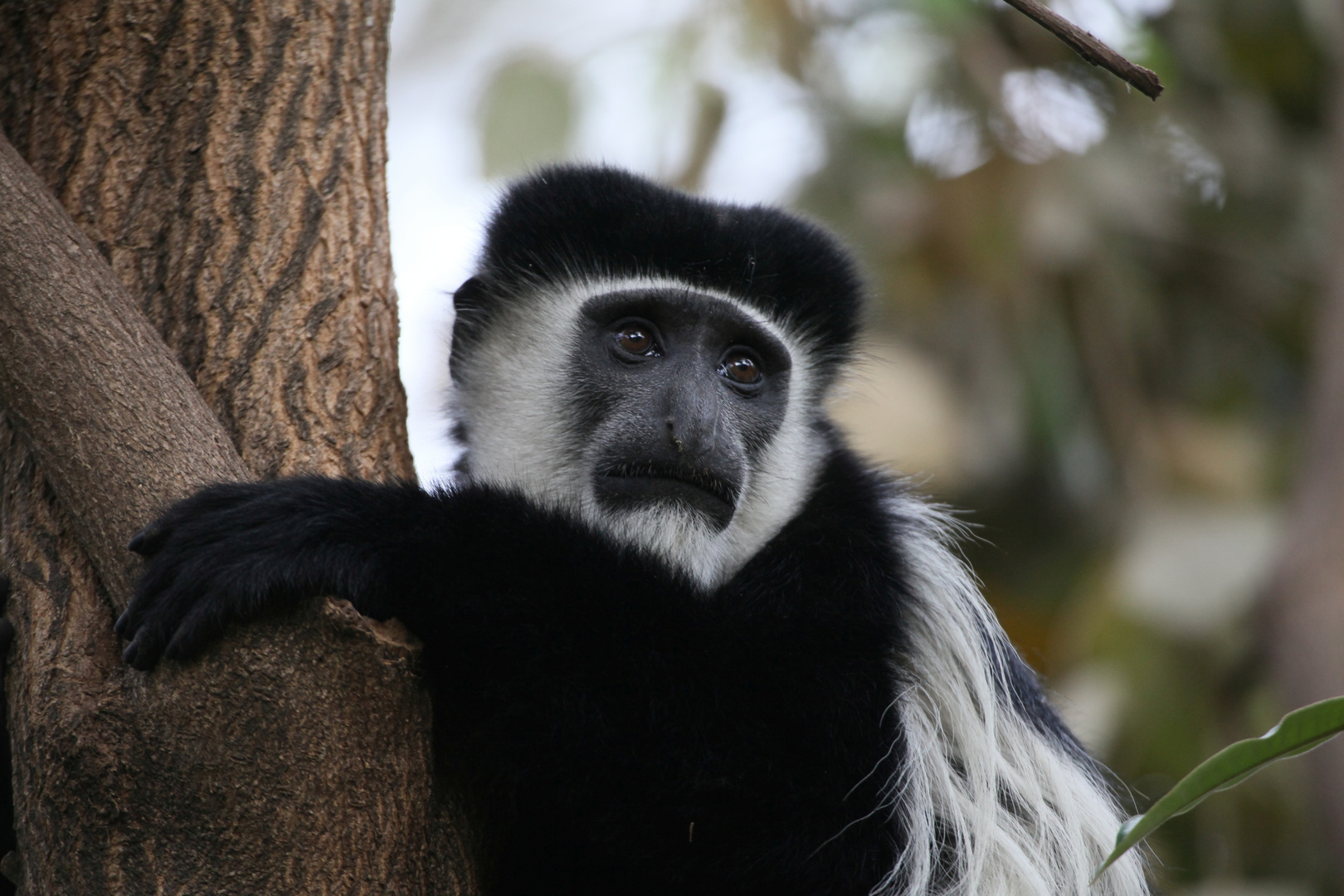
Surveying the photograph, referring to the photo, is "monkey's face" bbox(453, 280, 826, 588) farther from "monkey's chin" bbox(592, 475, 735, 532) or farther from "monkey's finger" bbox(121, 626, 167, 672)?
"monkey's finger" bbox(121, 626, 167, 672)

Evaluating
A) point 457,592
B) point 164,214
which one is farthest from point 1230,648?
point 164,214

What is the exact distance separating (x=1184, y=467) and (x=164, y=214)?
135 inches

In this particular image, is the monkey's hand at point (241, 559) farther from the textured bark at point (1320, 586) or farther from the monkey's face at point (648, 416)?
the textured bark at point (1320, 586)

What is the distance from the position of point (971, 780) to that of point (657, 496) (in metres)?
0.64

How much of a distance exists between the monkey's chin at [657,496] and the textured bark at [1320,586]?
67.2 inches

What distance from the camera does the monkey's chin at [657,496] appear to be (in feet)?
6.23

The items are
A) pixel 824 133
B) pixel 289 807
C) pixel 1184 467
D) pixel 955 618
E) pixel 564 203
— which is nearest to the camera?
pixel 289 807

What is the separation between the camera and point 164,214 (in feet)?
5.58

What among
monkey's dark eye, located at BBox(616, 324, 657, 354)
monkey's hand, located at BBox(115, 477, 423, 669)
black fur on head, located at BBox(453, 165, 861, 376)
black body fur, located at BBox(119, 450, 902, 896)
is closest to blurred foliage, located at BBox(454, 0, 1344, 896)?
black fur on head, located at BBox(453, 165, 861, 376)

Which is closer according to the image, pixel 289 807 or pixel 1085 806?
pixel 289 807

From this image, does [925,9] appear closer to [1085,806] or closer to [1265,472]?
[1265,472]

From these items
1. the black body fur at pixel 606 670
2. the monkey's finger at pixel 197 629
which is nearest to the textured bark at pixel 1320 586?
the black body fur at pixel 606 670

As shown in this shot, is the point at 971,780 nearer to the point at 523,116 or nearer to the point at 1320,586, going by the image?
the point at 1320,586

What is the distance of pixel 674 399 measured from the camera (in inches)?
76.8
